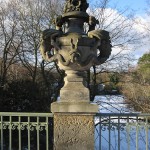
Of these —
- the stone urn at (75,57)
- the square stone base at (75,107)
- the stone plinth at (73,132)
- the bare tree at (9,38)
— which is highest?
the bare tree at (9,38)

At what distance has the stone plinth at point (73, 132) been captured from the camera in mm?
5992

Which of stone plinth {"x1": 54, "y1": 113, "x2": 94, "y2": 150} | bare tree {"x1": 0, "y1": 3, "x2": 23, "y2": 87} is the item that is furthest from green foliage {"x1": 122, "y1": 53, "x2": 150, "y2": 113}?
stone plinth {"x1": 54, "y1": 113, "x2": 94, "y2": 150}

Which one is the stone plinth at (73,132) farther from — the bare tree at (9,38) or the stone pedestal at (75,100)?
the bare tree at (9,38)

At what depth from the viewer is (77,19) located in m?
6.23

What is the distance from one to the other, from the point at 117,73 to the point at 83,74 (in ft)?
49.1

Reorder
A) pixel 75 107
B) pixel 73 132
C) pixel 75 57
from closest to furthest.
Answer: pixel 75 57 → pixel 75 107 → pixel 73 132

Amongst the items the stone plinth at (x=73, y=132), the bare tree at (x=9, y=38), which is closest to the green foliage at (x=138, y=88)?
the bare tree at (x=9, y=38)

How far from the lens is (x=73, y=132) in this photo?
6031mm

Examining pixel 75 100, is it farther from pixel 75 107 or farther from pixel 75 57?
pixel 75 57

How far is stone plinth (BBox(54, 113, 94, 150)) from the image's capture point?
5992 mm

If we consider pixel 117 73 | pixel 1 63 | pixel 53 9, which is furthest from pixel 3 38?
pixel 117 73

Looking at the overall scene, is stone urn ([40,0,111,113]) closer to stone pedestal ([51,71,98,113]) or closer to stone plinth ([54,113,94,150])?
stone pedestal ([51,71,98,113])

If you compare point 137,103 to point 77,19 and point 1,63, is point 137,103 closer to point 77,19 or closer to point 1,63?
point 1,63

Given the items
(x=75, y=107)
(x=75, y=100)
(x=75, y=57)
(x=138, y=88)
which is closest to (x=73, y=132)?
(x=75, y=107)
